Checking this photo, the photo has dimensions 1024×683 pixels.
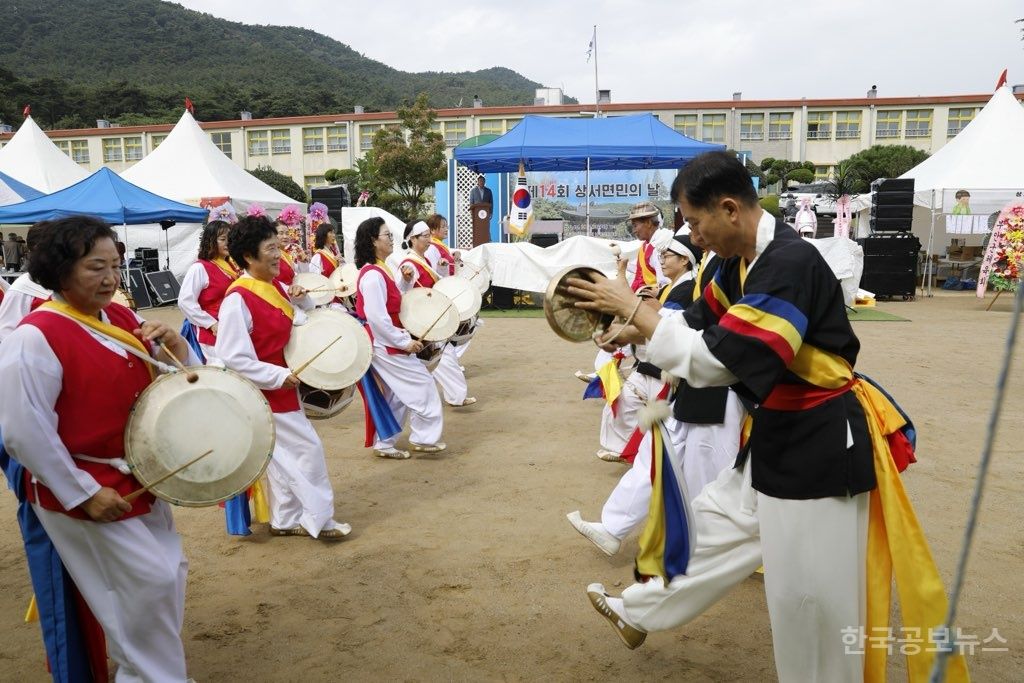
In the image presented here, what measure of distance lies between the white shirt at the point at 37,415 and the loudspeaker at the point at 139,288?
15.3m

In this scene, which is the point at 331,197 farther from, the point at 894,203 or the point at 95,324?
the point at 95,324

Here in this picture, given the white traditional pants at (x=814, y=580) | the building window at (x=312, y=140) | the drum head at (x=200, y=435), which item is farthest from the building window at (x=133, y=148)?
the white traditional pants at (x=814, y=580)

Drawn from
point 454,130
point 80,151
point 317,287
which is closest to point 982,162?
point 317,287

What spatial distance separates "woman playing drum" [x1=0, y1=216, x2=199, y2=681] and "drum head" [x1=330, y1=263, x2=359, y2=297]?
5.20m

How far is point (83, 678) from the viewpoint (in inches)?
94.7

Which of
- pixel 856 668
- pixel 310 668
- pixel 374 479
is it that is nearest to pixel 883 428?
pixel 856 668

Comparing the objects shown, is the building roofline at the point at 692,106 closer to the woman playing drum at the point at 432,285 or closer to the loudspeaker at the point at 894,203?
the loudspeaker at the point at 894,203

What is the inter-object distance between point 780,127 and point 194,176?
32.2 metres

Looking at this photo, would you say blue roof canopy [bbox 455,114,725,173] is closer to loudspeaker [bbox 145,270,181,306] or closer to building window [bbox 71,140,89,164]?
loudspeaker [bbox 145,270,181,306]

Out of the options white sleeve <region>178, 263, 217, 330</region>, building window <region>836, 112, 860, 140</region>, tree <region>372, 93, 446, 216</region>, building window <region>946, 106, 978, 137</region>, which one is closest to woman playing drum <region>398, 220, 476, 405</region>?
white sleeve <region>178, 263, 217, 330</region>

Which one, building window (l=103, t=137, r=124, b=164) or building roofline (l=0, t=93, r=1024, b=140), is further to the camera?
building window (l=103, t=137, r=124, b=164)

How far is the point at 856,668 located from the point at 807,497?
0.48 metres

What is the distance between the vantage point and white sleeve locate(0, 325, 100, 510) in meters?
2.11

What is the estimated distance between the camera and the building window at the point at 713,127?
4059 cm
